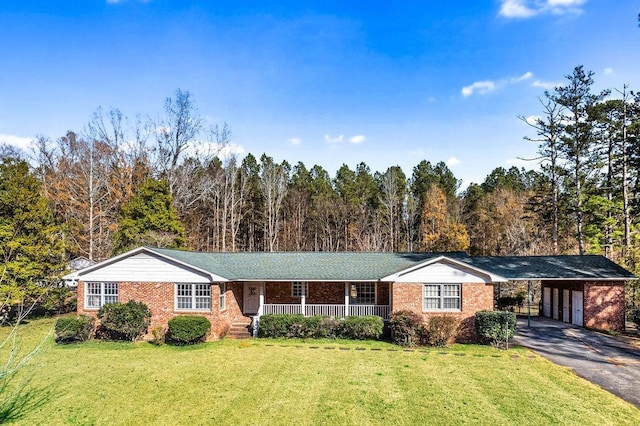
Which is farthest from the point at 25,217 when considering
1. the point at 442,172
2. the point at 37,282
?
the point at 442,172

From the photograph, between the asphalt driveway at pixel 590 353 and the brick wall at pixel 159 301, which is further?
the brick wall at pixel 159 301

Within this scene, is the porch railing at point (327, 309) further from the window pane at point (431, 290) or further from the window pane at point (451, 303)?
the window pane at point (451, 303)

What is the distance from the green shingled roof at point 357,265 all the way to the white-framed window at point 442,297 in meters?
1.38

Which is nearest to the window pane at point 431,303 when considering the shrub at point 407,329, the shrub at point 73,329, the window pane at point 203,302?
the shrub at point 407,329

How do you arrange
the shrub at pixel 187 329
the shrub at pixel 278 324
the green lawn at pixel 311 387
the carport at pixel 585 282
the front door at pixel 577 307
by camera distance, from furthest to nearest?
the front door at pixel 577 307 < the carport at pixel 585 282 < the shrub at pixel 278 324 < the shrub at pixel 187 329 < the green lawn at pixel 311 387

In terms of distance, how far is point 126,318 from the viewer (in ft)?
61.5

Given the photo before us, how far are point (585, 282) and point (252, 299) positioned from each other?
18113mm

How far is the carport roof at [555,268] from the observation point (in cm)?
2136

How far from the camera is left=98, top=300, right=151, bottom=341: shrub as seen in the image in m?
18.8

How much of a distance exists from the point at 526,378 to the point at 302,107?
22193mm

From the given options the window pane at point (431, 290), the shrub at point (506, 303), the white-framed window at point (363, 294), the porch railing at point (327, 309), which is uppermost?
the window pane at point (431, 290)

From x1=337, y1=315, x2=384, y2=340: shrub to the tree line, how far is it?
641 inches

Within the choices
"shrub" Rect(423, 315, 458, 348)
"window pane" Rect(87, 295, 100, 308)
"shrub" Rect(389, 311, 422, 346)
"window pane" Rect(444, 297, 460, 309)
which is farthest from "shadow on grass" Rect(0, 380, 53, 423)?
"window pane" Rect(444, 297, 460, 309)

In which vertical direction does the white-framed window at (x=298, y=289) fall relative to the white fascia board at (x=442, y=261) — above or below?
below
